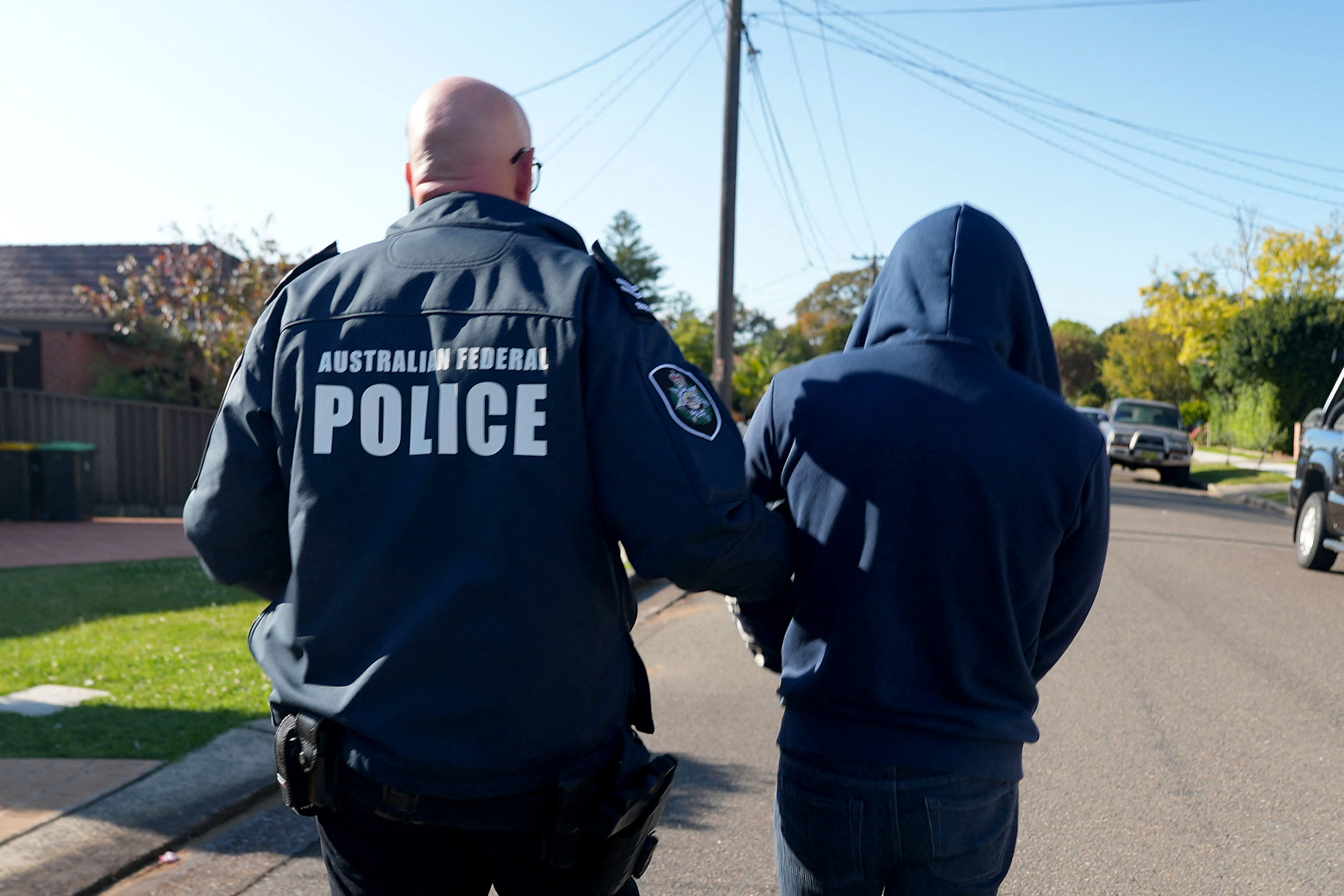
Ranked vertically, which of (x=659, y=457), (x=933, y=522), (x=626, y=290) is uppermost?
(x=626, y=290)

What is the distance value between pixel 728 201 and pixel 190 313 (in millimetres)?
8297

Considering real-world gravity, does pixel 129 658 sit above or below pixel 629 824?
below

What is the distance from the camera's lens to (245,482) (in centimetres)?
185

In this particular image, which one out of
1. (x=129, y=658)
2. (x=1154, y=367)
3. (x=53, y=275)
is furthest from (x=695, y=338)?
(x=129, y=658)

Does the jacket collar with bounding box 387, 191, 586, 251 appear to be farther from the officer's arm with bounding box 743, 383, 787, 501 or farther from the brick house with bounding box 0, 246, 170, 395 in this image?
the brick house with bounding box 0, 246, 170, 395

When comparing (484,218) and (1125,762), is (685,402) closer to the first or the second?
(484,218)

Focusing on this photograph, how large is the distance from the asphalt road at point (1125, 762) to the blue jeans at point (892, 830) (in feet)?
5.78

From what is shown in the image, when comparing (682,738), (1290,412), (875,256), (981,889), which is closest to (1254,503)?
(1290,412)

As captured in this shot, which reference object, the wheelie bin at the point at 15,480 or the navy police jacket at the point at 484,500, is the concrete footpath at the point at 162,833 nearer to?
the navy police jacket at the point at 484,500

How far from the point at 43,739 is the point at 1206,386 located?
39.9 m

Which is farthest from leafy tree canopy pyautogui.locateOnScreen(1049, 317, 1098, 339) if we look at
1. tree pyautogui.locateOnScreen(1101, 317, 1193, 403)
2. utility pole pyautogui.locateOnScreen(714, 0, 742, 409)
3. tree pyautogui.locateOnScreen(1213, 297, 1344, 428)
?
utility pole pyautogui.locateOnScreen(714, 0, 742, 409)

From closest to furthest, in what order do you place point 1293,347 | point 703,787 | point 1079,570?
point 1079,570, point 703,787, point 1293,347

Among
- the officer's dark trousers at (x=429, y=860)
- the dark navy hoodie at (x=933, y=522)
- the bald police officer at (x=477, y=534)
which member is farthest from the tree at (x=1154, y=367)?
the officer's dark trousers at (x=429, y=860)

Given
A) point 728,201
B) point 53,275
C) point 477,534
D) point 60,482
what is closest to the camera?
point 477,534
